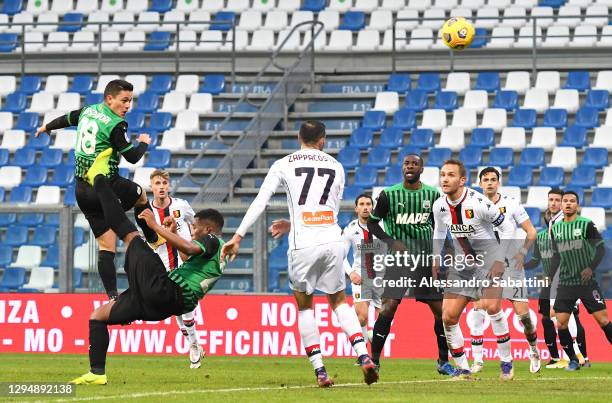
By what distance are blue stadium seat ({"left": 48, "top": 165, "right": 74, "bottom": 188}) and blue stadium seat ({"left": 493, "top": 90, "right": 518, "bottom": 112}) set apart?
841 cm

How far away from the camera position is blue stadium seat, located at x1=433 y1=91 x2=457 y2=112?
1002 inches

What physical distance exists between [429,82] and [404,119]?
126 centimetres

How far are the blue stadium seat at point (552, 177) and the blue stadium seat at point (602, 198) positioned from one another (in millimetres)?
824

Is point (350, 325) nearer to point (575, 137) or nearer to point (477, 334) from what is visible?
point (477, 334)

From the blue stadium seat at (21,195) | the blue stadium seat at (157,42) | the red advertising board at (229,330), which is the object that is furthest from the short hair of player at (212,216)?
the blue stadium seat at (157,42)

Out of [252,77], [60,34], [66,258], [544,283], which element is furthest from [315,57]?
[544,283]

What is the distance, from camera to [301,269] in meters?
11.0

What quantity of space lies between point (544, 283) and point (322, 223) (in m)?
6.84

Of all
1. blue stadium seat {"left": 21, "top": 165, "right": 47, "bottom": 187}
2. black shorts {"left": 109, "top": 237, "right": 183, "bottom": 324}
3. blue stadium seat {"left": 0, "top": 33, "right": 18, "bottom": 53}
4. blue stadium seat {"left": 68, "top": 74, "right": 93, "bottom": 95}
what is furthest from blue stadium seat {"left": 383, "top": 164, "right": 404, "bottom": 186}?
black shorts {"left": 109, "top": 237, "right": 183, "bottom": 324}

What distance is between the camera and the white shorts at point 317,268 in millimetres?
10977

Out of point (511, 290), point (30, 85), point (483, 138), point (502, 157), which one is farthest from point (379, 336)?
point (30, 85)

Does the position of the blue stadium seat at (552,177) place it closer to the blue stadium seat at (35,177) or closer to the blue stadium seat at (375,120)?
the blue stadium seat at (375,120)

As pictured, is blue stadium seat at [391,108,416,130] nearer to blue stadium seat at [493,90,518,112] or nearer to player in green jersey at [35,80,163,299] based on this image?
blue stadium seat at [493,90,518,112]

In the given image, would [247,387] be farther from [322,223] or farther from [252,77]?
[252,77]
